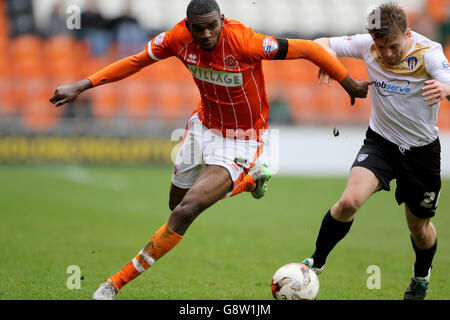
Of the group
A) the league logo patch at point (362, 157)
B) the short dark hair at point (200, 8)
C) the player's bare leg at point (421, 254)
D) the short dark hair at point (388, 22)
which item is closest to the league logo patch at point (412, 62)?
the short dark hair at point (388, 22)

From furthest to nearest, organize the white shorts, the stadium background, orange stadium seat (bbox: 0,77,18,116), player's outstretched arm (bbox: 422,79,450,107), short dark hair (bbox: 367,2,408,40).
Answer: orange stadium seat (bbox: 0,77,18,116), the stadium background, the white shorts, short dark hair (bbox: 367,2,408,40), player's outstretched arm (bbox: 422,79,450,107)

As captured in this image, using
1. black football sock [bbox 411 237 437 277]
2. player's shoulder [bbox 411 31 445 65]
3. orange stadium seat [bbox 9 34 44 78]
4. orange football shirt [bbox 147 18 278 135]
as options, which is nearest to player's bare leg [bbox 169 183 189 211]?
orange football shirt [bbox 147 18 278 135]

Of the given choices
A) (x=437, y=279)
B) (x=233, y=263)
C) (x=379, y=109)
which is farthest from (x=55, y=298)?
(x=437, y=279)

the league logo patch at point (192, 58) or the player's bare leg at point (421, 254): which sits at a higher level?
the league logo patch at point (192, 58)

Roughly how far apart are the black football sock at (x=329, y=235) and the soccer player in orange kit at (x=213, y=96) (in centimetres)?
89

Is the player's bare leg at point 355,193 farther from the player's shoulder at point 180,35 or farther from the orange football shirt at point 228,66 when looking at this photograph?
the player's shoulder at point 180,35

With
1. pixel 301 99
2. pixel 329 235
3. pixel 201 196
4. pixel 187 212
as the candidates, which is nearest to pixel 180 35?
pixel 201 196

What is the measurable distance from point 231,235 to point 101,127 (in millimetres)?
7562

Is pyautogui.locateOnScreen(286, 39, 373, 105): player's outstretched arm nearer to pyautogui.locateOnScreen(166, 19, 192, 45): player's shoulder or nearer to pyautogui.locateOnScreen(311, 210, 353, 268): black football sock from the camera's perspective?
pyautogui.locateOnScreen(166, 19, 192, 45): player's shoulder

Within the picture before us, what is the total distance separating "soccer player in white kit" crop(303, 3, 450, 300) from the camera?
5.26 metres

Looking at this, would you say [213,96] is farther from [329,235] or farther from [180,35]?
[329,235]

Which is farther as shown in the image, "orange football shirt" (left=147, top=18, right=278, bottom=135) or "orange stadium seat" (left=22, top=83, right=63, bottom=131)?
"orange stadium seat" (left=22, top=83, right=63, bottom=131)

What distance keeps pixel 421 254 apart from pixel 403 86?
1.65 metres

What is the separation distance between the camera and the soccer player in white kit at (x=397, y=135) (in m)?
5.26
